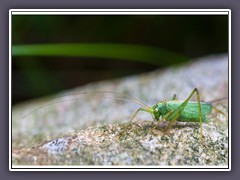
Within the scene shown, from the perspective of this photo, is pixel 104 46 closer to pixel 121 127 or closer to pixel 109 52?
pixel 109 52

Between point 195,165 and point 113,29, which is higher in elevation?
point 113,29

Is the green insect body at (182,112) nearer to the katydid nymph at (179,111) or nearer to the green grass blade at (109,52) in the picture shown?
the katydid nymph at (179,111)

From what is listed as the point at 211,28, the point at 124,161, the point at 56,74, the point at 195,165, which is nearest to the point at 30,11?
the point at 124,161

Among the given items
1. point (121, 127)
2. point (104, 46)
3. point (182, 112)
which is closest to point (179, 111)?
point (182, 112)

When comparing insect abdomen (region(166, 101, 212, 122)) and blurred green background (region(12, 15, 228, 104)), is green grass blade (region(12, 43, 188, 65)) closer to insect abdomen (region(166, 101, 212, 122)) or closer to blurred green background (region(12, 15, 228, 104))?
blurred green background (region(12, 15, 228, 104))

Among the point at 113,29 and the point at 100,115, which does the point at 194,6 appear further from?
the point at 113,29

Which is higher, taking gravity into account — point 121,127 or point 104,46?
point 104,46
